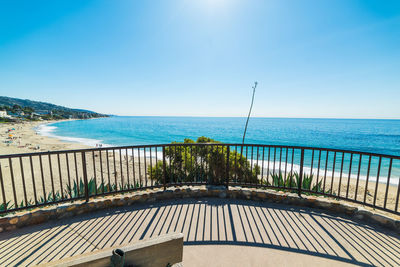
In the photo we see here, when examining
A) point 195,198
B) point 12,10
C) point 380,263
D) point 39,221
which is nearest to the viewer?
point 380,263

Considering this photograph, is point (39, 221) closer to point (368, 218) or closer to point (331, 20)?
point (368, 218)

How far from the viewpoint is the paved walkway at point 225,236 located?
2.32 metres

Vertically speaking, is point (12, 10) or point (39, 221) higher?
point (12, 10)

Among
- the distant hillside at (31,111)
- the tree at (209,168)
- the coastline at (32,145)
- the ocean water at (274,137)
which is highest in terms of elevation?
the distant hillside at (31,111)

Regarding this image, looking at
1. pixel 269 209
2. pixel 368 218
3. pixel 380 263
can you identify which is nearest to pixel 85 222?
pixel 269 209

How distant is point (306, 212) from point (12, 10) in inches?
622

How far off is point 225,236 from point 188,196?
148 centimetres

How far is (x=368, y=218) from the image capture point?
317 centimetres

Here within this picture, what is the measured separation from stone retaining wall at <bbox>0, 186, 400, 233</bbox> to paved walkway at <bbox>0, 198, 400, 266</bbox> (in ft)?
0.46

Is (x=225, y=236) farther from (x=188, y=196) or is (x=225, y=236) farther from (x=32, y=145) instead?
(x=32, y=145)

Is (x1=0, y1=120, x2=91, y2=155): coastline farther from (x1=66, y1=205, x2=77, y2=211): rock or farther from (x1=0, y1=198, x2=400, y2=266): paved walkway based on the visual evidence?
(x1=0, y1=198, x2=400, y2=266): paved walkway

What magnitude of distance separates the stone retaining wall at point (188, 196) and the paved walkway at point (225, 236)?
0.14 meters

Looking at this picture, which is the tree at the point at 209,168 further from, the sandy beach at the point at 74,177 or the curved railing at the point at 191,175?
the sandy beach at the point at 74,177

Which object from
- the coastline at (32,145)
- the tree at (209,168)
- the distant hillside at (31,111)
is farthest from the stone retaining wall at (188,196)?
the distant hillside at (31,111)
